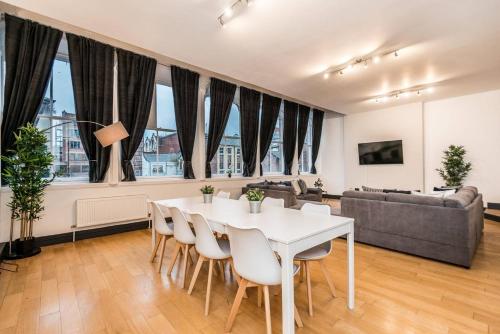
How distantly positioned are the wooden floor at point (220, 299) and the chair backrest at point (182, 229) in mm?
482

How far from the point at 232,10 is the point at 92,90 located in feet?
8.84

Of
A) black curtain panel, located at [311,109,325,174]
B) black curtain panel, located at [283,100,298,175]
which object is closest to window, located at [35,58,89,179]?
black curtain panel, located at [283,100,298,175]

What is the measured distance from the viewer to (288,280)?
5.04 ft

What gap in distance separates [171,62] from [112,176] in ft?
8.22

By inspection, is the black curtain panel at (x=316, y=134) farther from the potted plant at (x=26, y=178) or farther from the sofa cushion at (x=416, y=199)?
the potted plant at (x=26, y=178)

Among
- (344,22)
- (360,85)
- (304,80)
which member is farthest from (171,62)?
(360,85)

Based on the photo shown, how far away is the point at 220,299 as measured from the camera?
223 centimetres

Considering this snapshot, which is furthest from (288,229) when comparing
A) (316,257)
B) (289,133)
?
(289,133)

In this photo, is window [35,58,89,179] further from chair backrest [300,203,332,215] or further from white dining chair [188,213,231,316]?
chair backrest [300,203,332,215]

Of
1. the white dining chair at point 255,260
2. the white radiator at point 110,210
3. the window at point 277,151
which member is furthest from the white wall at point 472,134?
the white radiator at point 110,210

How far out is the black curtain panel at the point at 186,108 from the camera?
194 inches

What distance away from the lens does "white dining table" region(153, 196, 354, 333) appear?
1542 millimetres

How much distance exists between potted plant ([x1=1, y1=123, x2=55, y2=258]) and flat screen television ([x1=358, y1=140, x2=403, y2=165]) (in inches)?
323

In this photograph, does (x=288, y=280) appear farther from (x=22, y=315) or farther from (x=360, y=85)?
(x=360, y=85)
